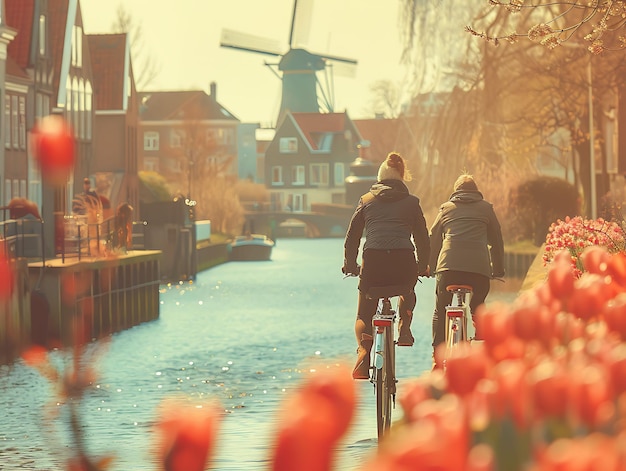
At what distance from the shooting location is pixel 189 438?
1.81m

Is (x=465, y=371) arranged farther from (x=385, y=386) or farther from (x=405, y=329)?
(x=405, y=329)

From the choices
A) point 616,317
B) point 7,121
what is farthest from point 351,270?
point 7,121

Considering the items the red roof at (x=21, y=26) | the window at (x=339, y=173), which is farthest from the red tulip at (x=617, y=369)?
the window at (x=339, y=173)

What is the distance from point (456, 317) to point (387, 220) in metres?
0.90

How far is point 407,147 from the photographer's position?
39031mm

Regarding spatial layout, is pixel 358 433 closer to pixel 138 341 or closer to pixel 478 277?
pixel 478 277

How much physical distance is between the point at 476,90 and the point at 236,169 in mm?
104230

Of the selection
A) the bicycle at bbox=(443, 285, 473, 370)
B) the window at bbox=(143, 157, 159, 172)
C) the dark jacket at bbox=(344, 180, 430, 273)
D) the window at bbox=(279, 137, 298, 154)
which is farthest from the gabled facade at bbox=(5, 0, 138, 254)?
the window at bbox=(143, 157, 159, 172)

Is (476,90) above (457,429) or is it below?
above

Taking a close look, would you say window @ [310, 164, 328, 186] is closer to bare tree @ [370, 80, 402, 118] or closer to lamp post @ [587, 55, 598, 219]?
bare tree @ [370, 80, 402, 118]

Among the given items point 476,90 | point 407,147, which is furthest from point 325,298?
point 476,90

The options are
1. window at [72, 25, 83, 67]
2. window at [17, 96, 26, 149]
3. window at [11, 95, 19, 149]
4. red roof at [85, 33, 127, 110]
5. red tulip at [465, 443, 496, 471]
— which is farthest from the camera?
red roof at [85, 33, 127, 110]

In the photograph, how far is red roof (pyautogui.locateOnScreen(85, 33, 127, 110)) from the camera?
63.8 metres

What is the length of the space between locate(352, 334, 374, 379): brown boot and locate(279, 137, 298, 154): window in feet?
393
